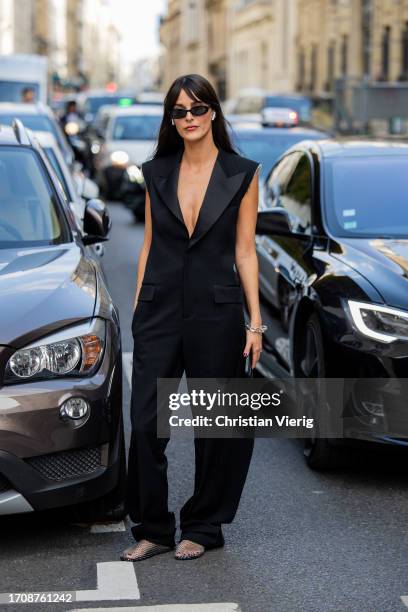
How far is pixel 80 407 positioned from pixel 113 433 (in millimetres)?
239

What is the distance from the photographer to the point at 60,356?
493 centimetres

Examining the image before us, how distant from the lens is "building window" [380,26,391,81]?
147ft

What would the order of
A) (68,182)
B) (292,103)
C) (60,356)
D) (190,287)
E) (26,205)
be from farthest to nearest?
1. (292,103)
2. (68,182)
3. (26,205)
4. (60,356)
5. (190,287)

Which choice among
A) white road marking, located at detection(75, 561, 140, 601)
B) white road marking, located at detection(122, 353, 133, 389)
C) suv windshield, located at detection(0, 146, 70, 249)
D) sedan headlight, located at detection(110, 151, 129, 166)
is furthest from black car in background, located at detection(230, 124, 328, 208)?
sedan headlight, located at detection(110, 151, 129, 166)

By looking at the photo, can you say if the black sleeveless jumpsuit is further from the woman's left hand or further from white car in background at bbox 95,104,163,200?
white car in background at bbox 95,104,163,200

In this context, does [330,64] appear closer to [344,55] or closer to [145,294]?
[344,55]

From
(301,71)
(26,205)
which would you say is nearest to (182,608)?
(26,205)

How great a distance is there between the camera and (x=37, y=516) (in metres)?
5.52

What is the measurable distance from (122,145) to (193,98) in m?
17.9

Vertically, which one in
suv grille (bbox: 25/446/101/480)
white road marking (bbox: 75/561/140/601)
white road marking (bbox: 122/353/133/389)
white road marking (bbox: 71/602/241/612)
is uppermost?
suv grille (bbox: 25/446/101/480)

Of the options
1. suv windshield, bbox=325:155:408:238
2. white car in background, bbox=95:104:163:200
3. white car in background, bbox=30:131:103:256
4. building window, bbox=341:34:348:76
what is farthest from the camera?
building window, bbox=341:34:348:76

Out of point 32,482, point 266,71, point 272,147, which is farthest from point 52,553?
point 266,71

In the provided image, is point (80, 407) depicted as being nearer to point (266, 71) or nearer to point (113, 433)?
point (113, 433)

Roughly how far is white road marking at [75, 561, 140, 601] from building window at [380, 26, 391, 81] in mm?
40735
